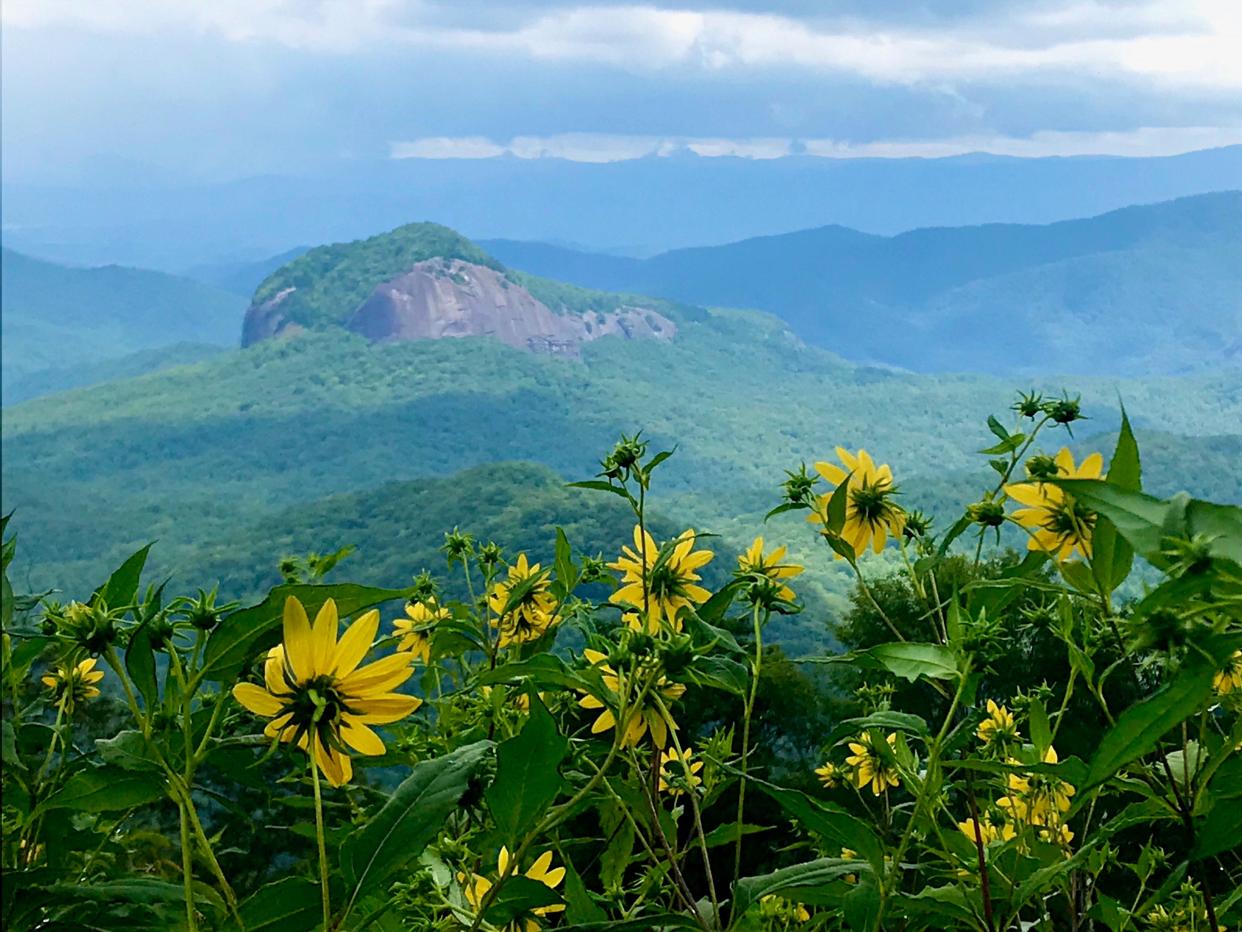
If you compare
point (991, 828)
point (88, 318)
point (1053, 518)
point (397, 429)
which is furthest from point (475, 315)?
point (1053, 518)

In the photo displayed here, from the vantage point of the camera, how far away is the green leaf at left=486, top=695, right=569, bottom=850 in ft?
0.93

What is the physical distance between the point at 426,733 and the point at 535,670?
27 cm

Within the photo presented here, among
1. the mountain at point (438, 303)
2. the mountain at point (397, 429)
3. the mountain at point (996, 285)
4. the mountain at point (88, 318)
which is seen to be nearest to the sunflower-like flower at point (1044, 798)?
the mountain at point (996, 285)

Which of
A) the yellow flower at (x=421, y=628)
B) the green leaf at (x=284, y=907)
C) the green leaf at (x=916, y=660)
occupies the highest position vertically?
the green leaf at (x=916, y=660)

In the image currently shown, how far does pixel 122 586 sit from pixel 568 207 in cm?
8266

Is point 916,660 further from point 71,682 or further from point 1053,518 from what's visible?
point 71,682

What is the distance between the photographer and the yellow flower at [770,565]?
1.44ft

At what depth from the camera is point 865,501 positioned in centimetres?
48

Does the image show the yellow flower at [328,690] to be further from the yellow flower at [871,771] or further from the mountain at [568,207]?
the mountain at [568,207]

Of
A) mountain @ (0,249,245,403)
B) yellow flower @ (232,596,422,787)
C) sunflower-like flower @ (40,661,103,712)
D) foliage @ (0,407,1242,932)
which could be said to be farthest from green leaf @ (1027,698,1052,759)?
mountain @ (0,249,245,403)

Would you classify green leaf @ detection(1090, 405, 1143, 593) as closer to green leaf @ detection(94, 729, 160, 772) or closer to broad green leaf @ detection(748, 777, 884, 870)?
broad green leaf @ detection(748, 777, 884, 870)

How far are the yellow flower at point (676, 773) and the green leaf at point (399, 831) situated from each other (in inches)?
4.1

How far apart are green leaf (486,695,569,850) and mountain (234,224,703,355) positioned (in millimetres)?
31574

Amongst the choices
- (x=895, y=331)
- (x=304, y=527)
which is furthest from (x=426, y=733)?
(x=895, y=331)
